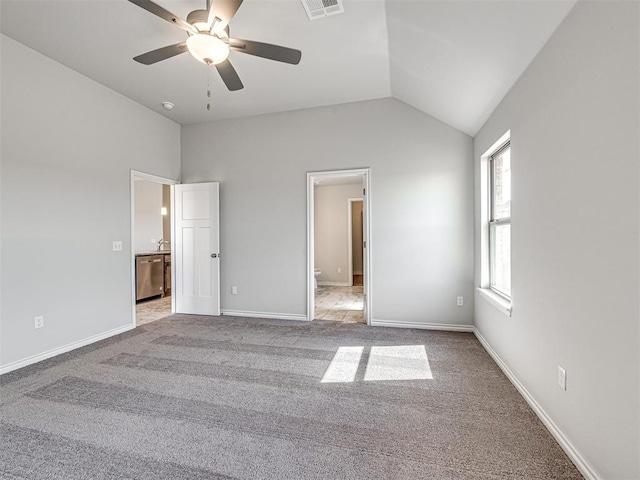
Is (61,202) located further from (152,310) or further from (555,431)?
(555,431)

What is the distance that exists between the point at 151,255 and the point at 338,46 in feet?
15.7

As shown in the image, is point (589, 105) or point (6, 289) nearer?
point (589, 105)

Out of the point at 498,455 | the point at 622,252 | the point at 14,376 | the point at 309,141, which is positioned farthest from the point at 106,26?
the point at 498,455

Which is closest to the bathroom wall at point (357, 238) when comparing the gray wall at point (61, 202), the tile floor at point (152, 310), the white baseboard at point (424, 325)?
the white baseboard at point (424, 325)

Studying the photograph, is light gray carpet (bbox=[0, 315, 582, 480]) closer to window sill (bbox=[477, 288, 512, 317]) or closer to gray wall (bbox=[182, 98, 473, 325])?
window sill (bbox=[477, 288, 512, 317])

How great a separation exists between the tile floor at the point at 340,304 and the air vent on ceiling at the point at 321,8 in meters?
3.48

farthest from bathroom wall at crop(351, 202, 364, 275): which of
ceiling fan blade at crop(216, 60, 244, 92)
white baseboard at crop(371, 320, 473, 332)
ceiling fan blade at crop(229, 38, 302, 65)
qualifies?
ceiling fan blade at crop(229, 38, 302, 65)

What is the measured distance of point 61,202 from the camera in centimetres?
314

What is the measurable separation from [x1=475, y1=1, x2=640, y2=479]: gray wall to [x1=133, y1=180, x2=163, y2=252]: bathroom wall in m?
6.40

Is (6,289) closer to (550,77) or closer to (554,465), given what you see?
(554,465)

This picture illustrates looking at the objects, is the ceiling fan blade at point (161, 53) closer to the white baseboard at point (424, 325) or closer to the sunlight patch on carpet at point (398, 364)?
the sunlight patch on carpet at point (398, 364)

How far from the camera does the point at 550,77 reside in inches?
72.0

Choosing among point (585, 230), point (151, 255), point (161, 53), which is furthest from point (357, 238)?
point (585, 230)

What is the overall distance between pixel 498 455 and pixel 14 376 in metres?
3.71
